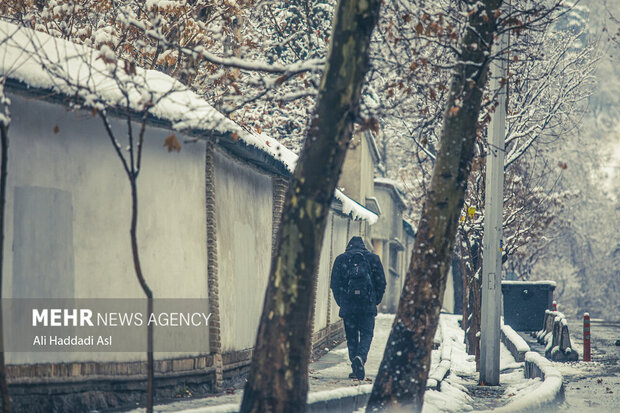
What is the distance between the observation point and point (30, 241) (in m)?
8.38

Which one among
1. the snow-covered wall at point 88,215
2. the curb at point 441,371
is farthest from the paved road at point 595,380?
the snow-covered wall at point 88,215

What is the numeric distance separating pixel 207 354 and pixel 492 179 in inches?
200

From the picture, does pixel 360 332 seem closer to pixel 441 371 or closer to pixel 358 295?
pixel 358 295

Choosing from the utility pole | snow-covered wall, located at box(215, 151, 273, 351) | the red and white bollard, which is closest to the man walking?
snow-covered wall, located at box(215, 151, 273, 351)

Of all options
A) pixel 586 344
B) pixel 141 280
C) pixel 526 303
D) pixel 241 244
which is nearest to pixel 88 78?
pixel 141 280

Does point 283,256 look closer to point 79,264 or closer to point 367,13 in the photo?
point 367,13

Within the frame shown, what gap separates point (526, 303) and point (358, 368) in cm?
1274

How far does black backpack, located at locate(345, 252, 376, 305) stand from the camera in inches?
487

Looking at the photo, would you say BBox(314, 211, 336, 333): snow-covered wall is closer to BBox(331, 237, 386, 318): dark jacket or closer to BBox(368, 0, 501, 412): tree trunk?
BBox(331, 237, 386, 318): dark jacket

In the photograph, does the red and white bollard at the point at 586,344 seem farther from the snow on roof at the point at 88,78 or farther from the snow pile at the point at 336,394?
the snow on roof at the point at 88,78

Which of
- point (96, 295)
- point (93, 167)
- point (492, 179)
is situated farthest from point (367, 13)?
point (492, 179)

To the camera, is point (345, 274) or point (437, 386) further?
point (345, 274)

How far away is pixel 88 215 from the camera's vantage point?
8930mm

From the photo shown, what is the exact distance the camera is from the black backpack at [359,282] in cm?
1238
